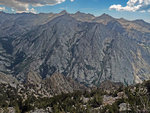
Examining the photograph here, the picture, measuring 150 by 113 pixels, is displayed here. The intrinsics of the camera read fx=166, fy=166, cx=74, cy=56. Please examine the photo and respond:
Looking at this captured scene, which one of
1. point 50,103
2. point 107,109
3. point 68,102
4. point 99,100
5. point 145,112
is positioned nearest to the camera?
point 145,112

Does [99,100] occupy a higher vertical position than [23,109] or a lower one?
higher

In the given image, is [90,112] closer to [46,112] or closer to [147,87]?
[46,112]

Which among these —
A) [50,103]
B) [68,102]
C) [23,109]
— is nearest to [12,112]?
[23,109]

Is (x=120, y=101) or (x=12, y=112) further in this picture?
(x=12, y=112)

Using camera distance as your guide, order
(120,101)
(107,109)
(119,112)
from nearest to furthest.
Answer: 1. (119,112)
2. (107,109)
3. (120,101)

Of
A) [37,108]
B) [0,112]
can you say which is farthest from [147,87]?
[0,112]

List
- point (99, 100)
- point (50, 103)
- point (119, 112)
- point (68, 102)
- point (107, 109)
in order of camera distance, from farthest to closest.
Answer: point (50, 103), point (68, 102), point (99, 100), point (107, 109), point (119, 112)

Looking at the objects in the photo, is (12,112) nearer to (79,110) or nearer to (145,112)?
(79,110)

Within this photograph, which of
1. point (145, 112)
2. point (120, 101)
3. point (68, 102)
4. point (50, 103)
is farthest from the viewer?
point (50, 103)

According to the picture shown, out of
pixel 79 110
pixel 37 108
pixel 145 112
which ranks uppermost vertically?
pixel 145 112
